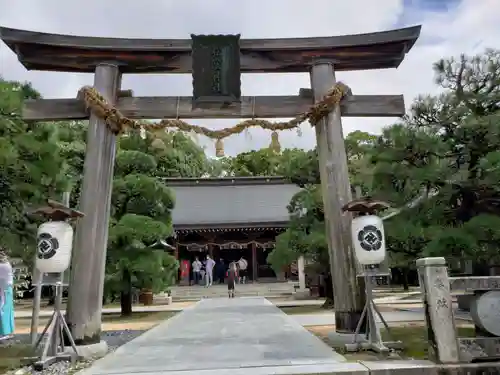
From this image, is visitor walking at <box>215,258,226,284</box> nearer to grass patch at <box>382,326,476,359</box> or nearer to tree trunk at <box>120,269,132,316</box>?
tree trunk at <box>120,269,132,316</box>

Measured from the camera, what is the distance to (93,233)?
24.9 feet

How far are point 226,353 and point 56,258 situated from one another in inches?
117

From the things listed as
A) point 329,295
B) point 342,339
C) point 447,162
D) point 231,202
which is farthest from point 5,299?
point 231,202

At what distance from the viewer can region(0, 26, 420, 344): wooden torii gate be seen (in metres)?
7.79

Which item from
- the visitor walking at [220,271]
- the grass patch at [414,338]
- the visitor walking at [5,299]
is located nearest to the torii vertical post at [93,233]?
the visitor walking at [5,299]

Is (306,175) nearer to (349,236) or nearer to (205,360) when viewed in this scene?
(349,236)

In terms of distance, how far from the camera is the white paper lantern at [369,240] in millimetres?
6938

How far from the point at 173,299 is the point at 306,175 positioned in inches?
480

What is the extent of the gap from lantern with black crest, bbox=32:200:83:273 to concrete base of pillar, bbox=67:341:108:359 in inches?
50.5

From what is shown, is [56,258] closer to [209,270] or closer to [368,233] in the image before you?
[368,233]

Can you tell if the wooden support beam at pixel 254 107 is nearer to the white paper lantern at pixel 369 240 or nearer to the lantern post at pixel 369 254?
the lantern post at pixel 369 254

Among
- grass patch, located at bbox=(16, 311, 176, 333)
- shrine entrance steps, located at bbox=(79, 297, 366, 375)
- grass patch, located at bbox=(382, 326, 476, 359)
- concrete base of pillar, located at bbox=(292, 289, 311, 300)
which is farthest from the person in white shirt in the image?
grass patch, located at bbox=(382, 326, 476, 359)

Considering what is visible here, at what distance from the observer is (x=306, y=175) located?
16.2 meters

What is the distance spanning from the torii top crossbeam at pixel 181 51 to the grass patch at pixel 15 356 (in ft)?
17.1
